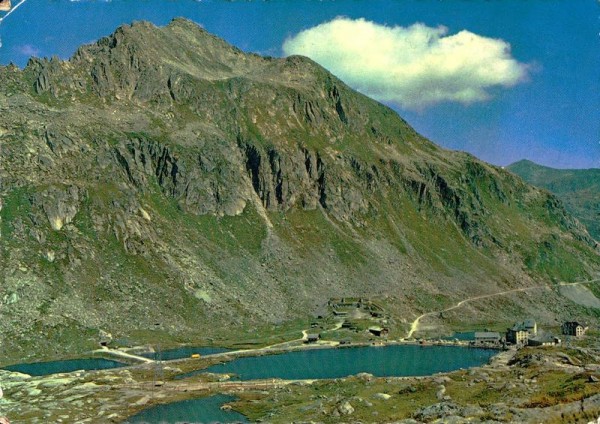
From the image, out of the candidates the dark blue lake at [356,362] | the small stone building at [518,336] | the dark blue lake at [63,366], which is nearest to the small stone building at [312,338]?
the dark blue lake at [356,362]

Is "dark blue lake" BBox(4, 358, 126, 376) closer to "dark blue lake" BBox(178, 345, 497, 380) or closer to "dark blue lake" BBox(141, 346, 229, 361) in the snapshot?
"dark blue lake" BBox(141, 346, 229, 361)

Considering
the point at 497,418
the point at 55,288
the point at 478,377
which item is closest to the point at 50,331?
the point at 55,288

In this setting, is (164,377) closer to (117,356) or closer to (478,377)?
(117,356)

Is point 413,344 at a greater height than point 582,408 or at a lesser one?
lesser

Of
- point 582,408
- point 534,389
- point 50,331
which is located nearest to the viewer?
point 582,408

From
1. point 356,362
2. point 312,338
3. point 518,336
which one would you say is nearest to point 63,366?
point 356,362

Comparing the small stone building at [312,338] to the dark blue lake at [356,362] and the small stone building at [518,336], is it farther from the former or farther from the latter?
the small stone building at [518,336]

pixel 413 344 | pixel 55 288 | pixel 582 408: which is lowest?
pixel 413 344
